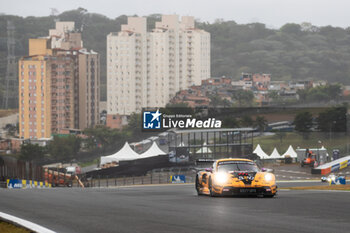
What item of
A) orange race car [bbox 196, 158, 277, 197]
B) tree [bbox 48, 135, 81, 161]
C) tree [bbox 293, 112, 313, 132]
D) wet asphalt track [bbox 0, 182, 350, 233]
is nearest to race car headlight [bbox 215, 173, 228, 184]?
orange race car [bbox 196, 158, 277, 197]

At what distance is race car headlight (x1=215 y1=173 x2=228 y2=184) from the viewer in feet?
68.7

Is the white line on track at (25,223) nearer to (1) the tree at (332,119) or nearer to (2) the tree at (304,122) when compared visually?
(1) the tree at (332,119)

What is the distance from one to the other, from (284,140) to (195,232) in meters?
143

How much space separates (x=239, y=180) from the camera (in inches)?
818

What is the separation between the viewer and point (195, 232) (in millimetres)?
10609

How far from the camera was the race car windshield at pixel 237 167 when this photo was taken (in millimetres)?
Answer: 21453

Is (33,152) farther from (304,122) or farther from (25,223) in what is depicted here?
(25,223)

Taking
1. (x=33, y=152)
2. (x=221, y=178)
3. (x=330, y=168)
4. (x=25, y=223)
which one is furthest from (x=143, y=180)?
(x=33, y=152)

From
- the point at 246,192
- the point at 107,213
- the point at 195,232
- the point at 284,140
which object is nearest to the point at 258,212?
the point at 107,213

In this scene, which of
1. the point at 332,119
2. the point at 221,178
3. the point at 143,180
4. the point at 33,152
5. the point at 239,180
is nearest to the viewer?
the point at 239,180

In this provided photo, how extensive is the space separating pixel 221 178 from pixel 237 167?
79 centimetres

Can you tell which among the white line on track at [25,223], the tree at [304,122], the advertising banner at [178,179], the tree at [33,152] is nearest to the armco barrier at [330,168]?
the advertising banner at [178,179]

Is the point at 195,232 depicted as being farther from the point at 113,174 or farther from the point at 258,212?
the point at 113,174

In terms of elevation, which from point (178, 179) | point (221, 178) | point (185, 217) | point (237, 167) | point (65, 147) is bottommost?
point (178, 179)
